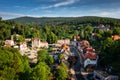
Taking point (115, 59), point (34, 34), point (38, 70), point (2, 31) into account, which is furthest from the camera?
point (34, 34)

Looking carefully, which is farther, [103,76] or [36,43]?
[36,43]

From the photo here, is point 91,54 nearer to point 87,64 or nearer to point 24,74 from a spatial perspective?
point 87,64

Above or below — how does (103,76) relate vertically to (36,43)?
above

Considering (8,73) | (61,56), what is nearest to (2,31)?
(61,56)

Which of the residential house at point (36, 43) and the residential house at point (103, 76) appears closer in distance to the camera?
the residential house at point (103, 76)

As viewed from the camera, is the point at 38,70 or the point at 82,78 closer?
the point at 38,70

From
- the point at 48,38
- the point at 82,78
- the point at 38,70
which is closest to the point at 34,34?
the point at 48,38

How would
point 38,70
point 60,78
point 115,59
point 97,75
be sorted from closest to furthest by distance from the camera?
point 38,70, point 60,78, point 97,75, point 115,59

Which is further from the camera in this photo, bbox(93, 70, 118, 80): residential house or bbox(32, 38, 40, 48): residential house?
bbox(32, 38, 40, 48): residential house

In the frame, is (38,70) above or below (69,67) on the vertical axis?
above
